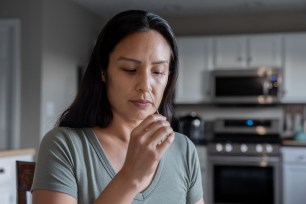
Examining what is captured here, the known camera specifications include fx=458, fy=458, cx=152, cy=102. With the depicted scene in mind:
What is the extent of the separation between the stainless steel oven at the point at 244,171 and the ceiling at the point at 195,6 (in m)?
1.39

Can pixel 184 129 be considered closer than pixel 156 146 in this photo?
No

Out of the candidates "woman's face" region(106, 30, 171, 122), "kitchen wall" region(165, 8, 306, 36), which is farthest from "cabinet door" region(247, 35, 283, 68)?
"woman's face" region(106, 30, 171, 122)

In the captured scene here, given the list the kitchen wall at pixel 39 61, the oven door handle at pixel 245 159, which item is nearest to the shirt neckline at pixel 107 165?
the kitchen wall at pixel 39 61

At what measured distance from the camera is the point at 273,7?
4.88 metres

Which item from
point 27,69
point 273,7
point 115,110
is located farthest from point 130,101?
point 273,7

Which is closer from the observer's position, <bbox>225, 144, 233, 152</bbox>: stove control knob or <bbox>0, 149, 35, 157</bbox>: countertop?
<bbox>0, 149, 35, 157</bbox>: countertop

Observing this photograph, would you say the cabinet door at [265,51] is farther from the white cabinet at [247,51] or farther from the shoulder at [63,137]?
the shoulder at [63,137]

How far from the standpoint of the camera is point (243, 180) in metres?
4.54

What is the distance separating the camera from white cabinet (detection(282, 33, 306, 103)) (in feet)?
15.7

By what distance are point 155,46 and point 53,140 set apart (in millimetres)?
273

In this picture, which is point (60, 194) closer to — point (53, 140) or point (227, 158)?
→ point (53, 140)

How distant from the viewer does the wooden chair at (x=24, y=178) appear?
4.17 feet

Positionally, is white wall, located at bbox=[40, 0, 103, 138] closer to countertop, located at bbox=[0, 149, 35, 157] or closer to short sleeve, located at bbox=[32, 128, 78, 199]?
countertop, located at bbox=[0, 149, 35, 157]

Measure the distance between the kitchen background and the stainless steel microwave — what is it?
90 mm
